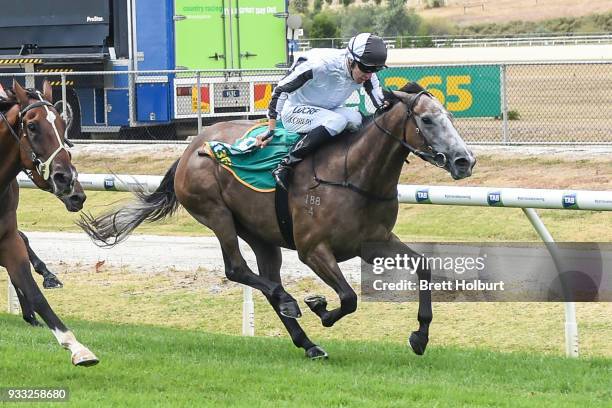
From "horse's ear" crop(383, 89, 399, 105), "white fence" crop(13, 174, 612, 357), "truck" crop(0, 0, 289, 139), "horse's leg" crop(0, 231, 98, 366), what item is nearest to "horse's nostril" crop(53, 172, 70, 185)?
"horse's leg" crop(0, 231, 98, 366)

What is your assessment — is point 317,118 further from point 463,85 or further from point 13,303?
point 463,85

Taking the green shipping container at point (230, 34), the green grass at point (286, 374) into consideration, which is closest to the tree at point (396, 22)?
the green shipping container at point (230, 34)

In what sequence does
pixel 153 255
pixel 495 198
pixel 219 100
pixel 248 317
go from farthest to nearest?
pixel 219 100
pixel 153 255
pixel 248 317
pixel 495 198

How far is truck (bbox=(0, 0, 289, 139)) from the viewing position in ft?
66.8

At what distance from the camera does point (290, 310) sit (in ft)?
26.6

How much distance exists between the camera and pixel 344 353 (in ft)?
26.9

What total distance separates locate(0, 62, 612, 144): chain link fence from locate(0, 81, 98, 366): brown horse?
37.5 feet

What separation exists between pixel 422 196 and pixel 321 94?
1.48 m

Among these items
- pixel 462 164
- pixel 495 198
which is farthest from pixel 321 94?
pixel 495 198

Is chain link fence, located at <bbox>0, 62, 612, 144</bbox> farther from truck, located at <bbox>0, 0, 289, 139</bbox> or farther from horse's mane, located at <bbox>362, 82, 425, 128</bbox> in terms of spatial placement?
horse's mane, located at <bbox>362, 82, 425, 128</bbox>

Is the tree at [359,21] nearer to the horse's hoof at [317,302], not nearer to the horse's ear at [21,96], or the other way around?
the horse's hoof at [317,302]

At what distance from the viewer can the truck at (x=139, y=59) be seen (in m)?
20.4

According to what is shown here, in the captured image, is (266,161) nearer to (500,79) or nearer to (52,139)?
(52,139)

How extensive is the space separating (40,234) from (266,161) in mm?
7751
